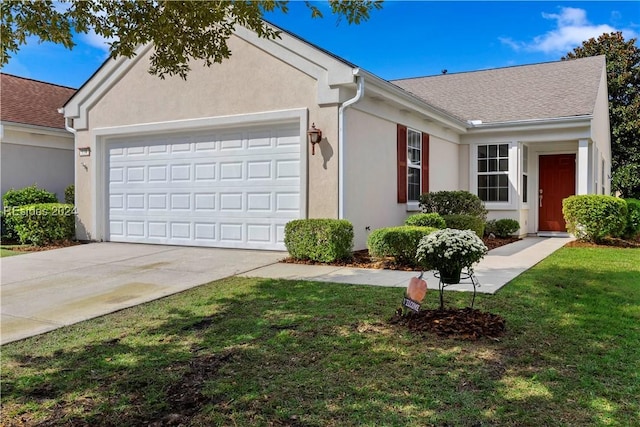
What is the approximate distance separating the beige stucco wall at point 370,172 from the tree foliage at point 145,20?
3.87 metres

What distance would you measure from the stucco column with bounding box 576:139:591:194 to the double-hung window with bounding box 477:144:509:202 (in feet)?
5.87

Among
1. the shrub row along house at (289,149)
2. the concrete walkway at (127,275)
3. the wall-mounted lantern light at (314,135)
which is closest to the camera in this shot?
the concrete walkway at (127,275)

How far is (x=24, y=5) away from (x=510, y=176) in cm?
1189

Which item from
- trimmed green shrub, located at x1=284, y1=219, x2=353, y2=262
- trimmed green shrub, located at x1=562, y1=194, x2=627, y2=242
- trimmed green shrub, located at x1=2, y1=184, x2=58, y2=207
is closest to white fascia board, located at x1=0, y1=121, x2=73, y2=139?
trimmed green shrub, located at x1=2, y1=184, x2=58, y2=207

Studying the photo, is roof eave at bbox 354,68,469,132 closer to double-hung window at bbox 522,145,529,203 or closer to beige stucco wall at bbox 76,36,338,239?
beige stucco wall at bbox 76,36,338,239

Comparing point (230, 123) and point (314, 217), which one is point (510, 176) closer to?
point (314, 217)

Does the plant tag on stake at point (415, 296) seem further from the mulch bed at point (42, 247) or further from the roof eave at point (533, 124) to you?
the roof eave at point (533, 124)

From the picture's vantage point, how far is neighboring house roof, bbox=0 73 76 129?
44.3 ft

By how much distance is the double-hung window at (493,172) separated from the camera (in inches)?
523

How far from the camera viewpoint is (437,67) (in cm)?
2223

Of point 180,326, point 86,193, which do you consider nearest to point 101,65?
point 86,193

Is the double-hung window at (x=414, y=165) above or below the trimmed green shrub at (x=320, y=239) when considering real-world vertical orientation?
above

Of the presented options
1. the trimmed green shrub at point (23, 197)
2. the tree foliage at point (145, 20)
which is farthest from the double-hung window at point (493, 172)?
the trimmed green shrub at point (23, 197)

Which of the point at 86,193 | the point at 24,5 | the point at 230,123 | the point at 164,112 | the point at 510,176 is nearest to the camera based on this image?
the point at 24,5
